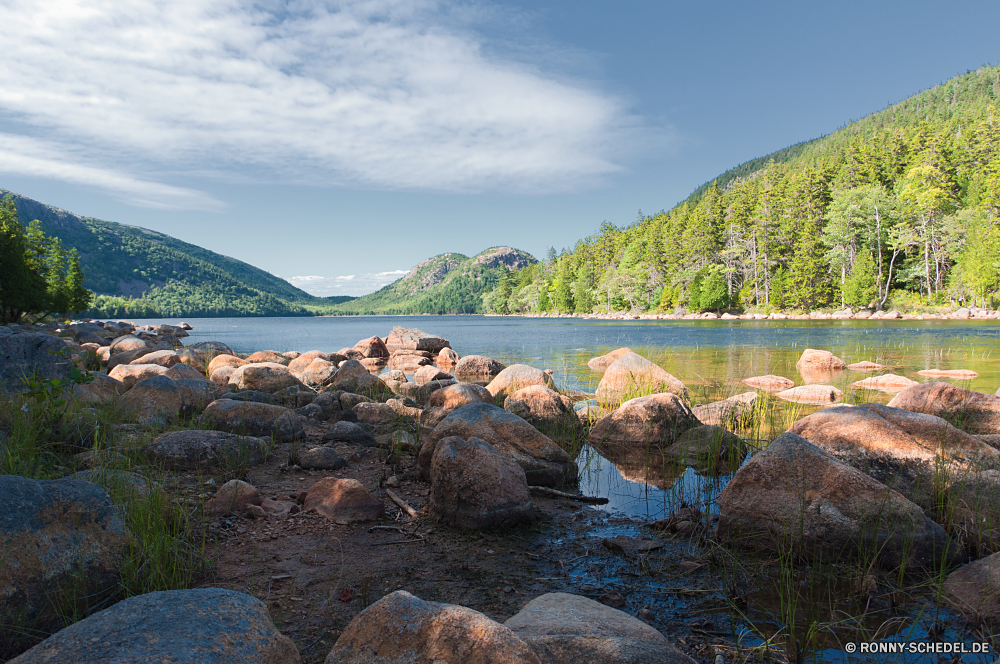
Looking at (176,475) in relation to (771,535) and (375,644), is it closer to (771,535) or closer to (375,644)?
(375,644)

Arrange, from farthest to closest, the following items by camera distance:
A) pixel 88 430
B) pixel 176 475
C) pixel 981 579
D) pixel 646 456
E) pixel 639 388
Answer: pixel 639 388 → pixel 646 456 → pixel 88 430 → pixel 176 475 → pixel 981 579

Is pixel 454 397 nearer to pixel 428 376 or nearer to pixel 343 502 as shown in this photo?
pixel 343 502

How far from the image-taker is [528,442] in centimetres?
614

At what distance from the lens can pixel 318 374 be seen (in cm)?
1555

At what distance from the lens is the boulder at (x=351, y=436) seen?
24.8 feet

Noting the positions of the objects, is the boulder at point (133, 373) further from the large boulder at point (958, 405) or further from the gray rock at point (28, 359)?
the large boulder at point (958, 405)

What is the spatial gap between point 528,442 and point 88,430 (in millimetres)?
5142

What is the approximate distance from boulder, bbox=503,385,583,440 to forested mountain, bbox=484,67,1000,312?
53.8 metres

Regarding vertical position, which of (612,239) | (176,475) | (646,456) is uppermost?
(612,239)

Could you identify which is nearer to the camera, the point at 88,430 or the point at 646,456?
the point at 88,430

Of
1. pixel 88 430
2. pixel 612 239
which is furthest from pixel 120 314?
pixel 88 430

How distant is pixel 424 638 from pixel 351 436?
5965 millimetres

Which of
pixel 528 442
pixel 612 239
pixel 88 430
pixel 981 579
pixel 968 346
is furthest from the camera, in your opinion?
pixel 612 239

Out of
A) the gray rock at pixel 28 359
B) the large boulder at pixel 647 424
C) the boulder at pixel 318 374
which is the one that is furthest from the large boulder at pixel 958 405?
the boulder at pixel 318 374
